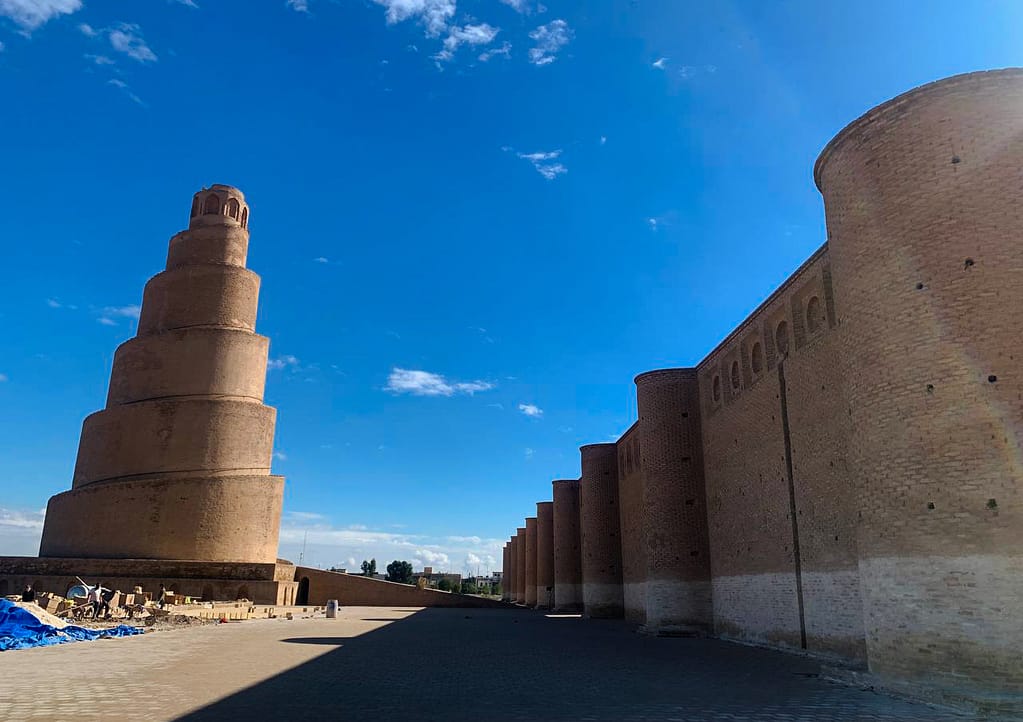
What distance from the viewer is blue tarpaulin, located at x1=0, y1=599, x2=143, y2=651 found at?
46.5 ft

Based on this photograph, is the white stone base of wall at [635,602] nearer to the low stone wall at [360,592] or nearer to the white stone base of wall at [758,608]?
the white stone base of wall at [758,608]

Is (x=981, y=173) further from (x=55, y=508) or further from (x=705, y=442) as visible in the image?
(x=55, y=508)

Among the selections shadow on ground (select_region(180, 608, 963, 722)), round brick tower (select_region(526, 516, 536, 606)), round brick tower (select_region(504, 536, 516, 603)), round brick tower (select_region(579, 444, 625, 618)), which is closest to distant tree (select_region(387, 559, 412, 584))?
round brick tower (select_region(504, 536, 516, 603))

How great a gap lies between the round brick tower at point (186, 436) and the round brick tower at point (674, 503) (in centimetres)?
2302

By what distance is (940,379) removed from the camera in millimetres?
8922

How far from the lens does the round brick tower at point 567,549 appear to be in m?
36.8

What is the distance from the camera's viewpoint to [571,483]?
3894 cm

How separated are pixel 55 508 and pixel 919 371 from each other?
41598 millimetres

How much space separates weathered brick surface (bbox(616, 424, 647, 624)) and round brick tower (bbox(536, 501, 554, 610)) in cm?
1361

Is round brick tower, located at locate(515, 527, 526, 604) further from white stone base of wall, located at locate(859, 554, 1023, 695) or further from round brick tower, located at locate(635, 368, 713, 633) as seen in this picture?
white stone base of wall, located at locate(859, 554, 1023, 695)

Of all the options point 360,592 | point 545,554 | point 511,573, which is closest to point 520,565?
point 511,573

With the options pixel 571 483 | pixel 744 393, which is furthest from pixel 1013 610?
pixel 571 483

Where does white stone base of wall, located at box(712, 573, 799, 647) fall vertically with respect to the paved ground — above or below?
above

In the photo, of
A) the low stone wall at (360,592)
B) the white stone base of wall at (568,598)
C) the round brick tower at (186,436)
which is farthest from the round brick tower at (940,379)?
the low stone wall at (360,592)
